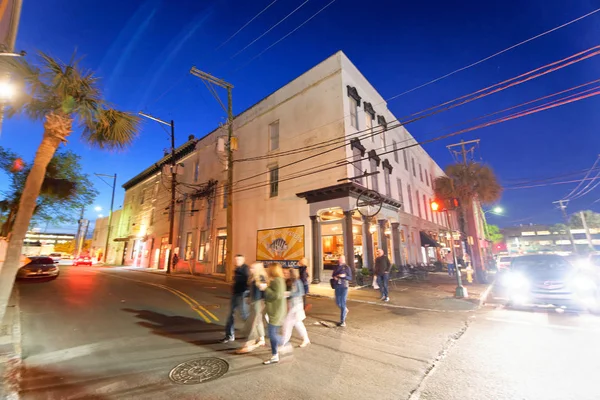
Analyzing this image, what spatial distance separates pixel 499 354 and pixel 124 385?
6576 millimetres

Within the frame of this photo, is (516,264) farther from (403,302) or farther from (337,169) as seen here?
(337,169)

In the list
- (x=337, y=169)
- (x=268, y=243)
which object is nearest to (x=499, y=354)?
(x=337, y=169)

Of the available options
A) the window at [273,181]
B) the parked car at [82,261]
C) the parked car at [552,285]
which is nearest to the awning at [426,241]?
the parked car at [552,285]

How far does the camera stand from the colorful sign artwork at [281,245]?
16.5m

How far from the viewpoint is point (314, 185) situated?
1631 centimetres

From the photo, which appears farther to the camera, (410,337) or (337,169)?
(337,169)

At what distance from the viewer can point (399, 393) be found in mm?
3525

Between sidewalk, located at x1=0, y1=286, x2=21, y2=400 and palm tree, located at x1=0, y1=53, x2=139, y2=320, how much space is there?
0.81 m

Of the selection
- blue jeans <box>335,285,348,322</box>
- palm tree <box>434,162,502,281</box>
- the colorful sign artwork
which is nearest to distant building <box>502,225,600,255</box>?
palm tree <box>434,162,502,281</box>

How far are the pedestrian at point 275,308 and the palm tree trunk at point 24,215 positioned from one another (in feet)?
17.2

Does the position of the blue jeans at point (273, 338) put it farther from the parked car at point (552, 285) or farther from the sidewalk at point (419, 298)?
the parked car at point (552, 285)

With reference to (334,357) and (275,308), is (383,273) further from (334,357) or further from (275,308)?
(275,308)

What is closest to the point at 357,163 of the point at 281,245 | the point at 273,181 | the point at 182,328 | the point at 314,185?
the point at 314,185

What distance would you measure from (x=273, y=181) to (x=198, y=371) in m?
15.5
